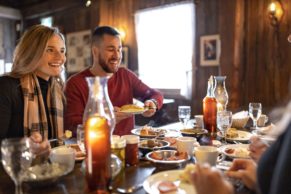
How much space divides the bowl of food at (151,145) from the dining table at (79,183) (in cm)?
18

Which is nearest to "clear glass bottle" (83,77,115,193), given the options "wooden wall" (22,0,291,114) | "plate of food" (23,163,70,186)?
"plate of food" (23,163,70,186)

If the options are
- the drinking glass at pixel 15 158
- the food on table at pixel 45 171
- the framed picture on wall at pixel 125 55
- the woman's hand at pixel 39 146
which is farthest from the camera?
the framed picture on wall at pixel 125 55

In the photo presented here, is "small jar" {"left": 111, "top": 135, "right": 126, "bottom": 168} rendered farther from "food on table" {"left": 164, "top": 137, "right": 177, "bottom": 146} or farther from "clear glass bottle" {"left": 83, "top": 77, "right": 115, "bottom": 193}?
"food on table" {"left": 164, "top": 137, "right": 177, "bottom": 146}

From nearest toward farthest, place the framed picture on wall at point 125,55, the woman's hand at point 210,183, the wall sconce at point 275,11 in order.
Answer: the woman's hand at point 210,183
the wall sconce at point 275,11
the framed picture on wall at point 125,55

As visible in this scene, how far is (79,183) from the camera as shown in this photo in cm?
105

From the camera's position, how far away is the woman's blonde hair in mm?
1923

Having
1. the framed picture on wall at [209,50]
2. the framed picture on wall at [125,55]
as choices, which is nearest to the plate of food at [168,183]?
the framed picture on wall at [209,50]

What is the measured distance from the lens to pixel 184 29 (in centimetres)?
486

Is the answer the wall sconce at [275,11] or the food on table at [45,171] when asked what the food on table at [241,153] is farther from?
the wall sconce at [275,11]

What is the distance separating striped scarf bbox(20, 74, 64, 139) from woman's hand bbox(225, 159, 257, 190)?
1.26 meters

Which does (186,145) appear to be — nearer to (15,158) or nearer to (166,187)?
(166,187)

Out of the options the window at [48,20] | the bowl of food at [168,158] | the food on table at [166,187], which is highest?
the window at [48,20]

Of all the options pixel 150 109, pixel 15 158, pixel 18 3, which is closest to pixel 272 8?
pixel 150 109

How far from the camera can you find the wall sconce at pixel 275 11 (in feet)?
12.7
